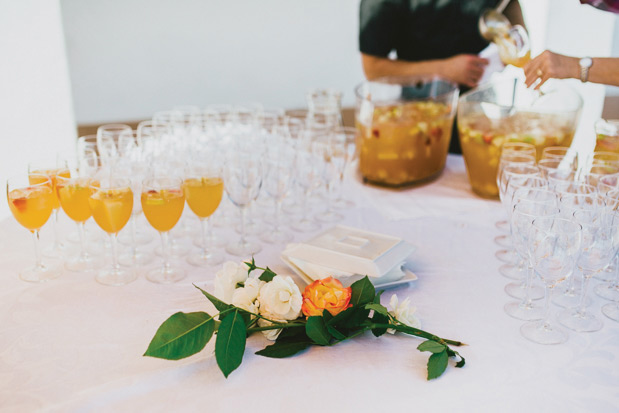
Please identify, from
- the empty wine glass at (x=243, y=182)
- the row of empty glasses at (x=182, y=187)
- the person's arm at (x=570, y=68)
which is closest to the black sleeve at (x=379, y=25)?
the row of empty glasses at (x=182, y=187)

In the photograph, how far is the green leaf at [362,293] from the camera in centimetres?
98

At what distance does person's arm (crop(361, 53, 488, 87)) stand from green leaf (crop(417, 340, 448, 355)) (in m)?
Result: 1.63

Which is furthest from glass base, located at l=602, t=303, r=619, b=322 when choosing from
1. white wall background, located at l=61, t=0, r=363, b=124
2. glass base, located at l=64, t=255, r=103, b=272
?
white wall background, located at l=61, t=0, r=363, b=124

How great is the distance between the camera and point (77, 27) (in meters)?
4.14

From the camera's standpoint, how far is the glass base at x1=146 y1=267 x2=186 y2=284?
123 centimetres

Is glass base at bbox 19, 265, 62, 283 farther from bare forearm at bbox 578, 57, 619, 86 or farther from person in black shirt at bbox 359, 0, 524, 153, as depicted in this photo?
person in black shirt at bbox 359, 0, 524, 153

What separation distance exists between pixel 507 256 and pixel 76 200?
102 cm

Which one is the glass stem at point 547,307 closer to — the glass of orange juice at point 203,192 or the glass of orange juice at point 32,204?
the glass of orange juice at point 203,192

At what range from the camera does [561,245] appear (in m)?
0.97

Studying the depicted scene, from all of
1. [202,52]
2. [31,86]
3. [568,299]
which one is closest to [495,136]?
[568,299]

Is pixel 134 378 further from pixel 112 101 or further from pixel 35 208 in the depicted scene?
pixel 112 101

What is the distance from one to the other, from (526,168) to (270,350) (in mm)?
877

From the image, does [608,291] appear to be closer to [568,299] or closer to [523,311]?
[568,299]

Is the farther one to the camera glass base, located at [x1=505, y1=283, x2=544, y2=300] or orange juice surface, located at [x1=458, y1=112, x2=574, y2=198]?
orange juice surface, located at [x1=458, y1=112, x2=574, y2=198]
